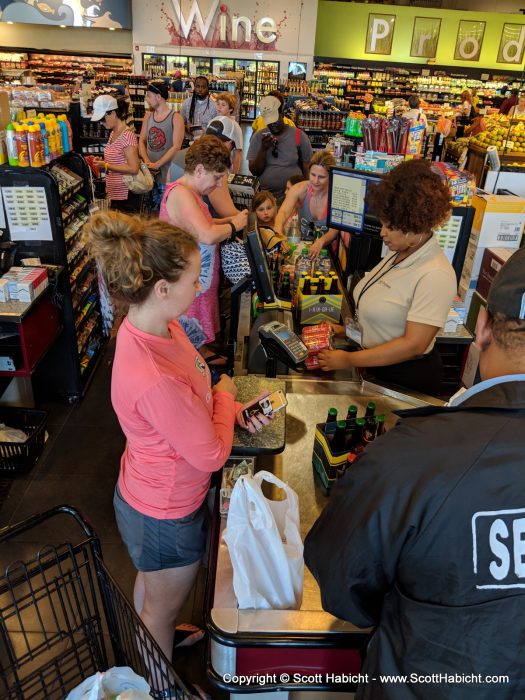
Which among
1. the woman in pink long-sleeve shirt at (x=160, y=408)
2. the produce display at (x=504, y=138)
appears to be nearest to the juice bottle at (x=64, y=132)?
the woman in pink long-sleeve shirt at (x=160, y=408)

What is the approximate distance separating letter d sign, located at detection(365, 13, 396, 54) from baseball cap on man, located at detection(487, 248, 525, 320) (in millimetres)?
20087

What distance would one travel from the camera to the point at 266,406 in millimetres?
2033

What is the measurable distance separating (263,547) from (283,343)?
1165mm

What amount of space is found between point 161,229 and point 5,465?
101 inches

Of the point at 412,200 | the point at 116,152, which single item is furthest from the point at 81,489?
the point at 116,152

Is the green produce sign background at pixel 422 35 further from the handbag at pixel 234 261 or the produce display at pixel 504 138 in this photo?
the handbag at pixel 234 261

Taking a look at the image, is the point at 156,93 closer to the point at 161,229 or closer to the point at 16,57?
the point at 161,229

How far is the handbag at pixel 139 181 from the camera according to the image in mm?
6156

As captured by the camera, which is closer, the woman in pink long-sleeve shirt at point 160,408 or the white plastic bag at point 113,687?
the white plastic bag at point 113,687

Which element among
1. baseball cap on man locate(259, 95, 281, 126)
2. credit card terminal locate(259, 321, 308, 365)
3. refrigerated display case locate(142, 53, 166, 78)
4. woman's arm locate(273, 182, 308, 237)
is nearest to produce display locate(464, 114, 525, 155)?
baseball cap on man locate(259, 95, 281, 126)

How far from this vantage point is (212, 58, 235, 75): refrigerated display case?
52.6 ft

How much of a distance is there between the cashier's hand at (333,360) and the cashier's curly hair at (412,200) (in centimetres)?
63

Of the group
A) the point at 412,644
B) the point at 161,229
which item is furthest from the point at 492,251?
the point at 412,644

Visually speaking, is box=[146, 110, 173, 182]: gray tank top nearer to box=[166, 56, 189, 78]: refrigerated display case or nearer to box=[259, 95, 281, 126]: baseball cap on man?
box=[259, 95, 281, 126]: baseball cap on man
